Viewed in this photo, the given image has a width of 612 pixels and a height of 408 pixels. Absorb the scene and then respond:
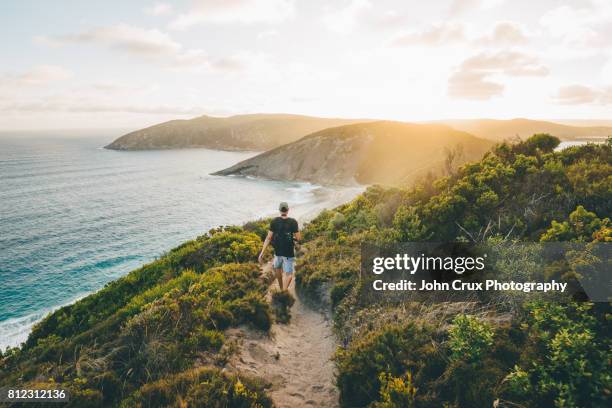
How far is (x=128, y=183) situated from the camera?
212ft

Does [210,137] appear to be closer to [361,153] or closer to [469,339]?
[361,153]

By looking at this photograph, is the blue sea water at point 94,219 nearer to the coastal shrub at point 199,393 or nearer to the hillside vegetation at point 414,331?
the hillside vegetation at point 414,331

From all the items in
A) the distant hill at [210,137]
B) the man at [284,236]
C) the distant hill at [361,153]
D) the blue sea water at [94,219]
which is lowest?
the blue sea water at [94,219]

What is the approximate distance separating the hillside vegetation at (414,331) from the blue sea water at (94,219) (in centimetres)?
1098

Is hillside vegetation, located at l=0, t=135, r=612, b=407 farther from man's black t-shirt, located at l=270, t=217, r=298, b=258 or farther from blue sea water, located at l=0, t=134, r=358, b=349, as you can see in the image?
blue sea water, located at l=0, t=134, r=358, b=349

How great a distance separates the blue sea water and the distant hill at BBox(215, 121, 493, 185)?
24.3 feet

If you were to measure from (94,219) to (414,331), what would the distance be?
4169 cm

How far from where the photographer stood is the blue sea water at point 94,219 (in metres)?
21.6

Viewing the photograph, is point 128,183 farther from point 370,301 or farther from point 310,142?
point 370,301

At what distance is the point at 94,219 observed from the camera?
37.9 meters

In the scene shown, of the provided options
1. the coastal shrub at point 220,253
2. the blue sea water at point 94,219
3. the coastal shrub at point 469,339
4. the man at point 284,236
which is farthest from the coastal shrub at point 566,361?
the blue sea water at point 94,219

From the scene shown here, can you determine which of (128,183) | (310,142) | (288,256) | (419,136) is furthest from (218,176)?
A: (288,256)

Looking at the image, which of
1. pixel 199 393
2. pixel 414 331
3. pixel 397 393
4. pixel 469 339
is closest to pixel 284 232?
pixel 414 331

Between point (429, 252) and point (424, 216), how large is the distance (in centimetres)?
187
